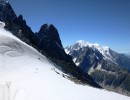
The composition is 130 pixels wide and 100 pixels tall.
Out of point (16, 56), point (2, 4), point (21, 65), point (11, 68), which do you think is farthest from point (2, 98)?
point (2, 4)

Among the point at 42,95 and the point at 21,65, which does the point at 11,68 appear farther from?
the point at 42,95

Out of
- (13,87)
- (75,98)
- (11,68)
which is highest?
(11,68)

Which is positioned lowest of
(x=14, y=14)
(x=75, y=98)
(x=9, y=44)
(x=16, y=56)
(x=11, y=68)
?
(x=75, y=98)

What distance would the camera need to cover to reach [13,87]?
120 ft

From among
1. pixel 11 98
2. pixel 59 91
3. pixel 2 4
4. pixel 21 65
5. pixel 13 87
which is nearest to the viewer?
pixel 11 98

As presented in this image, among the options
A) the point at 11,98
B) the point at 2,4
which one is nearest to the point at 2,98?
the point at 11,98

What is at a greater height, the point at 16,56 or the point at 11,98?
the point at 16,56

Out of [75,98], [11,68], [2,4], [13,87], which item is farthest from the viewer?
[2,4]

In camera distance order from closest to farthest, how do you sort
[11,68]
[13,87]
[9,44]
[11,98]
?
[11,98] → [13,87] → [11,68] → [9,44]

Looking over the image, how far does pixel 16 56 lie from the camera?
2685 inches

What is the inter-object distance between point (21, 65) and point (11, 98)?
2841 cm

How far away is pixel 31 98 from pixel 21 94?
289 cm

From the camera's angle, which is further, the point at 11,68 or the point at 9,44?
the point at 9,44

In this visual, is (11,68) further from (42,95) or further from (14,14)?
(14,14)
